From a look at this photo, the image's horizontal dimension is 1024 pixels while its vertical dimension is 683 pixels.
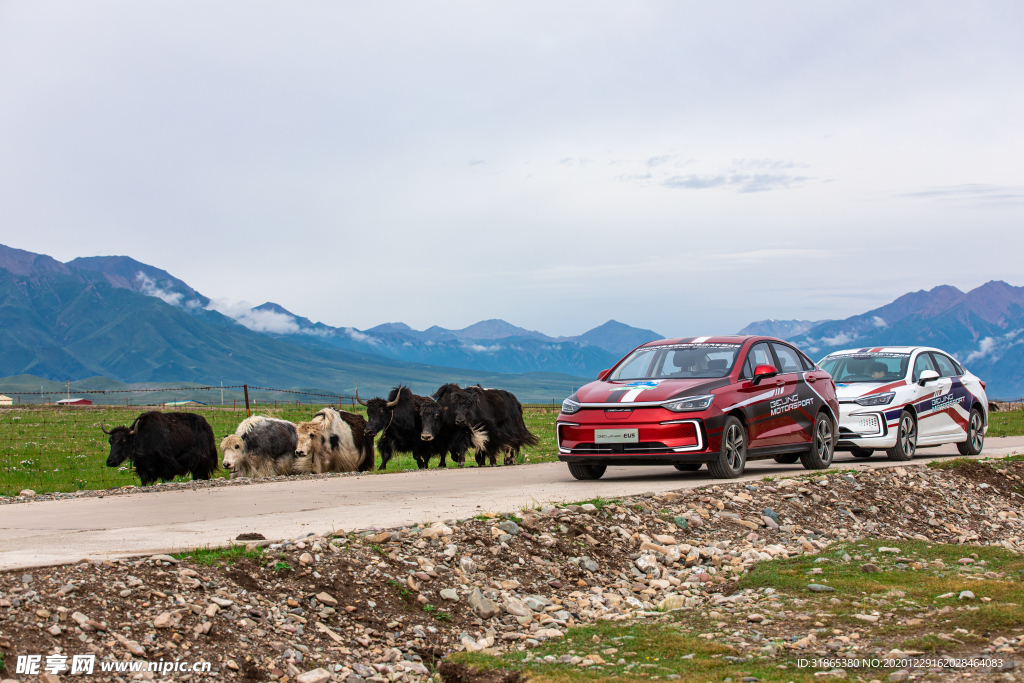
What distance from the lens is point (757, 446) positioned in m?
13.9

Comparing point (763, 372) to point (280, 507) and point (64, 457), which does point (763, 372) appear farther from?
point (64, 457)

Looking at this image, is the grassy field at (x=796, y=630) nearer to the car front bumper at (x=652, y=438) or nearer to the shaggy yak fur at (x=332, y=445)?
the car front bumper at (x=652, y=438)

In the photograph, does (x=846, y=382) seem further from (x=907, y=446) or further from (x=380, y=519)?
(x=380, y=519)

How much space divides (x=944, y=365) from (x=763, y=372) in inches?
306

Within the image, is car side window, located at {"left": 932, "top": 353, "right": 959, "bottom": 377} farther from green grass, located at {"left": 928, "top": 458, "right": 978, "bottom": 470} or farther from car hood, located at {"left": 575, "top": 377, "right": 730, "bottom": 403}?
car hood, located at {"left": 575, "top": 377, "right": 730, "bottom": 403}

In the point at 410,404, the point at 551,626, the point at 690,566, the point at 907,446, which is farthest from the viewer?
the point at 410,404

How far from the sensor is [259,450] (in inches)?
722

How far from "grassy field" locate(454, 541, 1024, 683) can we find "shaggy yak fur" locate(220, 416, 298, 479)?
39.3 feet

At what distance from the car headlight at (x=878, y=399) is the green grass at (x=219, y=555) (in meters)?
13.0

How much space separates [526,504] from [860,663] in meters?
4.97

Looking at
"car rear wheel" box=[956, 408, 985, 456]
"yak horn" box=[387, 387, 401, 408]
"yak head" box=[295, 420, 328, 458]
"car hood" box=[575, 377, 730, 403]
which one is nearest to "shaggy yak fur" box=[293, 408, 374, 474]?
"yak head" box=[295, 420, 328, 458]

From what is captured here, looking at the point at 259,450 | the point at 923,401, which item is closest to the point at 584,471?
the point at 259,450

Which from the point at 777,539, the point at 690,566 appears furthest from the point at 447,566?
the point at 777,539

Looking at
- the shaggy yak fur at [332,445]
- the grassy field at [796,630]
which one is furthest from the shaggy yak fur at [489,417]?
the grassy field at [796,630]
